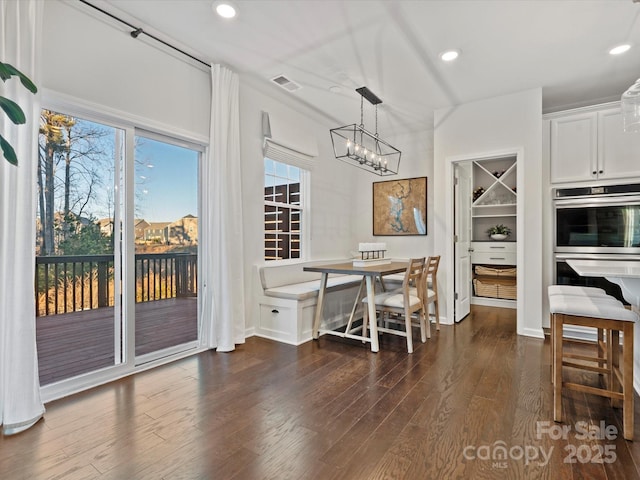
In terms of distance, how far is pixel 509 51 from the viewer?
305cm

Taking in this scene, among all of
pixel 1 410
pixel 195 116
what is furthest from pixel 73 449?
pixel 195 116

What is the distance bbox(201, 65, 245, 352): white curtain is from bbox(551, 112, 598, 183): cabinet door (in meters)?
3.72

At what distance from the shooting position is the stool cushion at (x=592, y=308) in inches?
72.9

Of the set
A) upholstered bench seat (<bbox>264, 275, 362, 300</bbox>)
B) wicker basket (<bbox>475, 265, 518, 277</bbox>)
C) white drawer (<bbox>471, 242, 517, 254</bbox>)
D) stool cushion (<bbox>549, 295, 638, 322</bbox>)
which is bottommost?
upholstered bench seat (<bbox>264, 275, 362, 300</bbox>)

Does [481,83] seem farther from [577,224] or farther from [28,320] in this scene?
[28,320]

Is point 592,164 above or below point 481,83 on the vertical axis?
below

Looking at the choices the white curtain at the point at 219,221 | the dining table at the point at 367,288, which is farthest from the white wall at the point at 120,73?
the dining table at the point at 367,288

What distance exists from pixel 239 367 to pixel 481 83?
3869 mm

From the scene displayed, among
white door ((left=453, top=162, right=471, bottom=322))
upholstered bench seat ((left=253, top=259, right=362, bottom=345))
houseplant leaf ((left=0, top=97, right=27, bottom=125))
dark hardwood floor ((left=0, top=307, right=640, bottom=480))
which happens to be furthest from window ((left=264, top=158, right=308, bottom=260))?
houseplant leaf ((left=0, top=97, right=27, bottom=125))

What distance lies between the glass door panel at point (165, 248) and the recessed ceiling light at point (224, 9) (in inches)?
47.9

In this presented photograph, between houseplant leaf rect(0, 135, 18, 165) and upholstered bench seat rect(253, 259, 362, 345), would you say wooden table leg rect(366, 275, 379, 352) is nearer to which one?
upholstered bench seat rect(253, 259, 362, 345)

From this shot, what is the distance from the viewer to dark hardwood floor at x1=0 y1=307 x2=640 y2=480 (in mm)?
1609

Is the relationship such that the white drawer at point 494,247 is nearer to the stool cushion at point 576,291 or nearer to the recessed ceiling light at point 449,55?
the stool cushion at point 576,291

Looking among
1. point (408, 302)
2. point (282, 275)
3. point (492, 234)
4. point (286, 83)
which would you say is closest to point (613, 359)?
point (408, 302)
